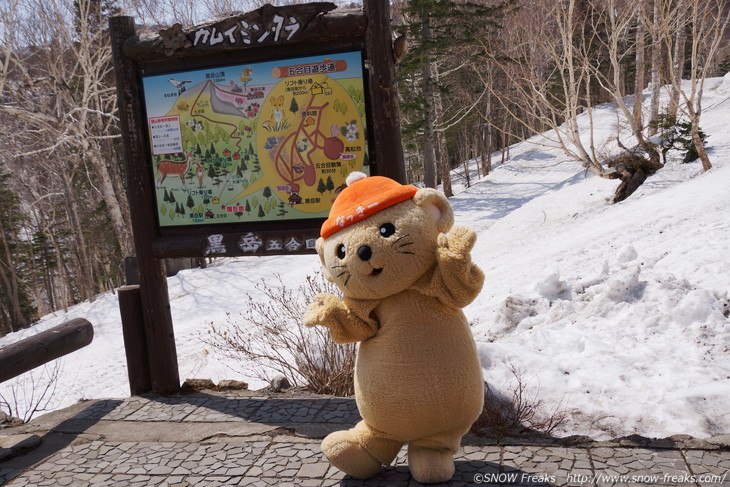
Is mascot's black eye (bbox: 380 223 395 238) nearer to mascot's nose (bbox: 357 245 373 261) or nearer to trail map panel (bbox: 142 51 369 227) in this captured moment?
mascot's nose (bbox: 357 245 373 261)

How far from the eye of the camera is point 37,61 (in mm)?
15742

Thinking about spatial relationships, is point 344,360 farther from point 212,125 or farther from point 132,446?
point 212,125

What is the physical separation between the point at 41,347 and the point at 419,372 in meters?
3.31

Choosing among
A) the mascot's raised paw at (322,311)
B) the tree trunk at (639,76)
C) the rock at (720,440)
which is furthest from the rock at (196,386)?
the tree trunk at (639,76)

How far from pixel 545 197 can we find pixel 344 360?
35.1 feet

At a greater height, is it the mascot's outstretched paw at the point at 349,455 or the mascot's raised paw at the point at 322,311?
the mascot's raised paw at the point at 322,311

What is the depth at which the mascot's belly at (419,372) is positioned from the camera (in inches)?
103

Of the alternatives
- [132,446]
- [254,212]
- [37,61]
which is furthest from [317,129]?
[37,61]

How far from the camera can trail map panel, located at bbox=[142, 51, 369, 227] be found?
3926 millimetres

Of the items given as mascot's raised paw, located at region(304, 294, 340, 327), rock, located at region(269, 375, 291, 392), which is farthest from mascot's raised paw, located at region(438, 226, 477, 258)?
rock, located at region(269, 375, 291, 392)

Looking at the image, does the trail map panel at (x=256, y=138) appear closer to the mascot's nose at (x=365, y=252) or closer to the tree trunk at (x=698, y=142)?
the mascot's nose at (x=365, y=252)

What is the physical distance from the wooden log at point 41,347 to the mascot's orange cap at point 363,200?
2912 mm

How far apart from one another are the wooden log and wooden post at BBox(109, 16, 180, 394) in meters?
0.63

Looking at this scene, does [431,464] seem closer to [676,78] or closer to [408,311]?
[408,311]
